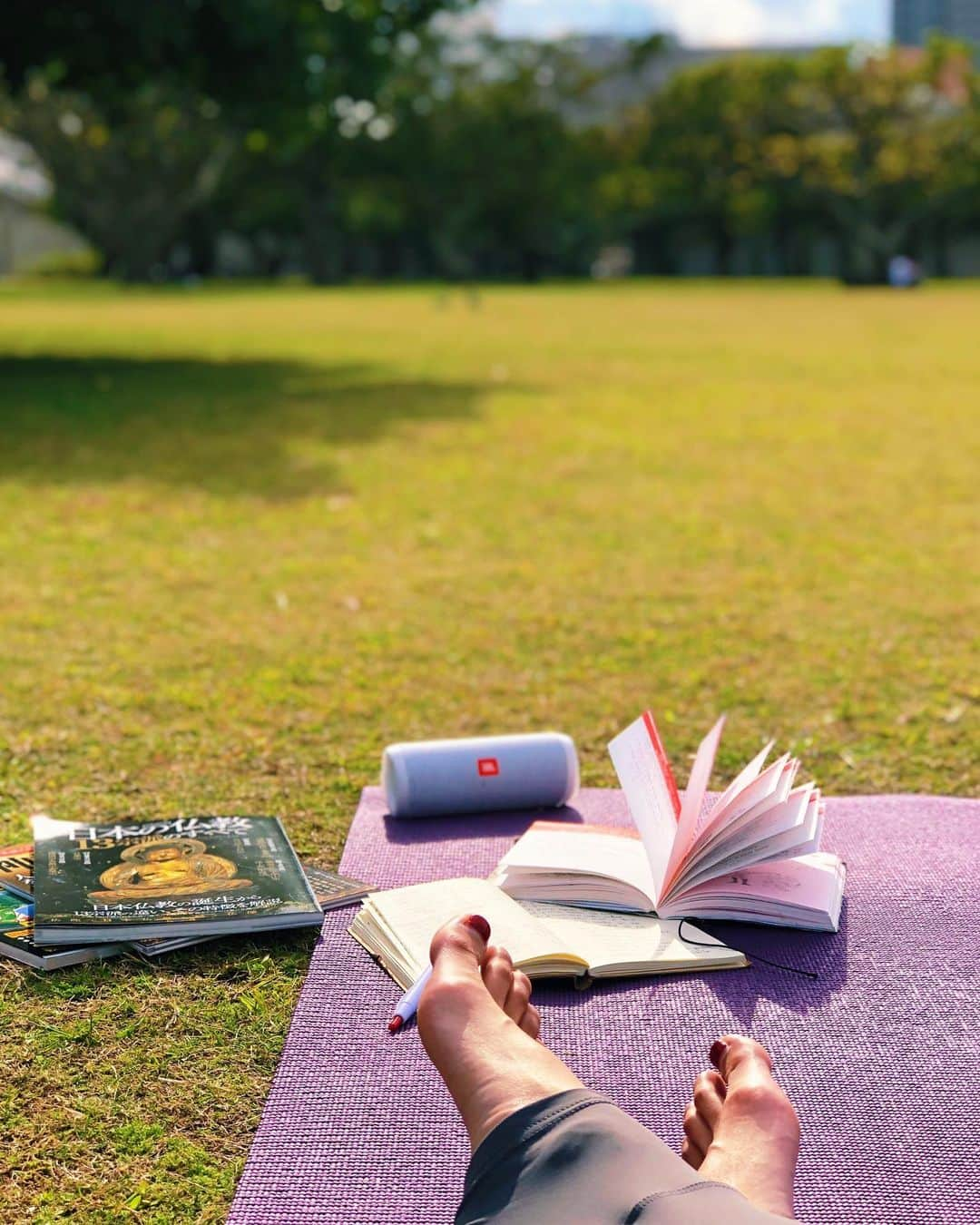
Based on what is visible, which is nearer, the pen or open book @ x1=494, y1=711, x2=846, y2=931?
the pen

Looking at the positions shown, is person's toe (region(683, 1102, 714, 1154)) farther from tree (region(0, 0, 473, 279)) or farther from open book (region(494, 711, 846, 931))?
tree (region(0, 0, 473, 279))

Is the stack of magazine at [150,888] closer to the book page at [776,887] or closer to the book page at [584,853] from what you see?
the book page at [584,853]

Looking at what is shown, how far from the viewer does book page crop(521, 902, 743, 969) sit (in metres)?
2.71

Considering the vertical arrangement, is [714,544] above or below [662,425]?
above

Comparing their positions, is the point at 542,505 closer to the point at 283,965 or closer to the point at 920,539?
the point at 920,539

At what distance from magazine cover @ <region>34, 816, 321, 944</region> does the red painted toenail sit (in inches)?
24.3

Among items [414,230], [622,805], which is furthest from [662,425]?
[414,230]

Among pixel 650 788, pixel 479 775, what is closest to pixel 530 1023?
pixel 650 788

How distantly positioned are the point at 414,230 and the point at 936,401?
51.2 m

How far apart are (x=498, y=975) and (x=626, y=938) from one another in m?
0.56

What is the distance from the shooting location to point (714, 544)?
23.0ft

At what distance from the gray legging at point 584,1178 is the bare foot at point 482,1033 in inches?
3.1

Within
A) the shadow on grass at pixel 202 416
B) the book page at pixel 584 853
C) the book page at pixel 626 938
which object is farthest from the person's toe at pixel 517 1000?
the shadow on grass at pixel 202 416

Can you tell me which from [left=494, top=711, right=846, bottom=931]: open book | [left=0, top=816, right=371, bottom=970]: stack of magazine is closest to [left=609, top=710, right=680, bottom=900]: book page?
[left=494, top=711, right=846, bottom=931]: open book
